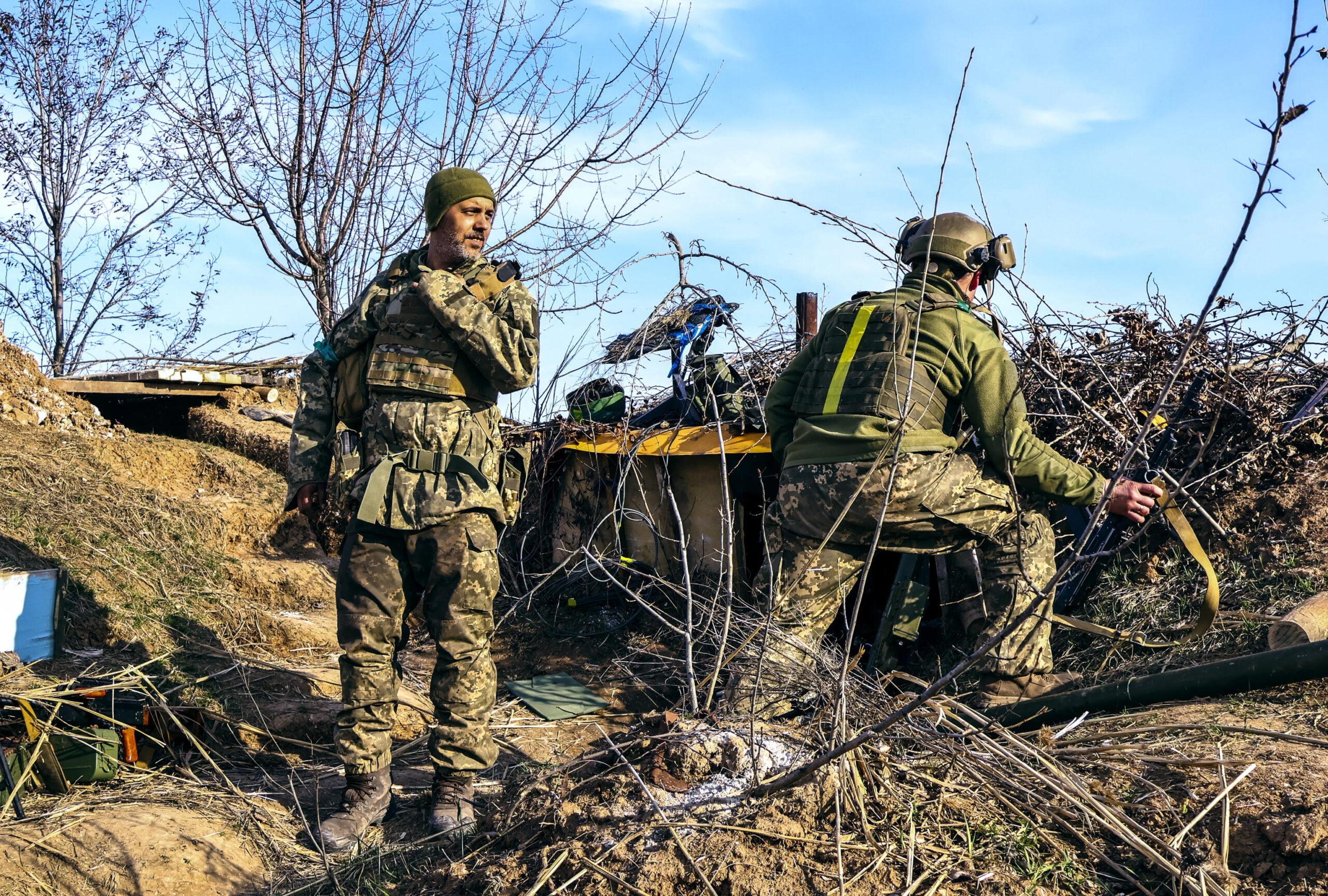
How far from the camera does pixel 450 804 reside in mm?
3582

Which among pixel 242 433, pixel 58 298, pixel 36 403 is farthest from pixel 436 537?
pixel 58 298

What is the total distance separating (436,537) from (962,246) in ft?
7.23

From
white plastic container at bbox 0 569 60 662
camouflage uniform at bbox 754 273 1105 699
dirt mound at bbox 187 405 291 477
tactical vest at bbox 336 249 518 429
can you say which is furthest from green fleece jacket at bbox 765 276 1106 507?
dirt mound at bbox 187 405 291 477

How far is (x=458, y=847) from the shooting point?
3121 millimetres

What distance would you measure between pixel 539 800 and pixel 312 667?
2.75m

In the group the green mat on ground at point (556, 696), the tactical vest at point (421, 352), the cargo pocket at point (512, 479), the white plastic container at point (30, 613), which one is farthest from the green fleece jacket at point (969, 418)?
the white plastic container at point (30, 613)

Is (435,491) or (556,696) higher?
(435,491)

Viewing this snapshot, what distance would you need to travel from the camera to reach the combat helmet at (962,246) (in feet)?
13.6

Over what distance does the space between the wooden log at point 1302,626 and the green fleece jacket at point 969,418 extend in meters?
0.76

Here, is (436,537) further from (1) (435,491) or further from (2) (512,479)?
(2) (512,479)

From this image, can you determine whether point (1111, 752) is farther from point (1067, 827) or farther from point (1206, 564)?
point (1206, 564)

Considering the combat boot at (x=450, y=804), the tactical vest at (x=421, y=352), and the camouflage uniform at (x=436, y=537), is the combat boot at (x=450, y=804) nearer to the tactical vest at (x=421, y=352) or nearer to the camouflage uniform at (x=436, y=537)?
the camouflage uniform at (x=436, y=537)

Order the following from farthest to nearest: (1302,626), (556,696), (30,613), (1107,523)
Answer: (556,696)
(30,613)
(1107,523)
(1302,626)

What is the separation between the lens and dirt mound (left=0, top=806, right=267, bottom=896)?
3.15 meters
